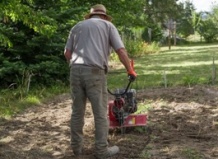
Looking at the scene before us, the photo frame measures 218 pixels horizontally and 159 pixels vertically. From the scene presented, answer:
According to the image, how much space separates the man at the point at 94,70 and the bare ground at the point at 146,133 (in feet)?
0.94

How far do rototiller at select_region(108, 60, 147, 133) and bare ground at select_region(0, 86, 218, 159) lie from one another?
0.16 metres

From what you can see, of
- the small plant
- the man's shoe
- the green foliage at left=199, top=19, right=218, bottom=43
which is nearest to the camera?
the small plant

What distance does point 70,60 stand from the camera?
4.76 meters

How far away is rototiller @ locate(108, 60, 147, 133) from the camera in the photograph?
547 cm

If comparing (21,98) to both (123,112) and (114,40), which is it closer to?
(123,112)

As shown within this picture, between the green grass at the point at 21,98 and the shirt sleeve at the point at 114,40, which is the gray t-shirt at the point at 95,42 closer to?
the shirt sleeve at the point at 114,40

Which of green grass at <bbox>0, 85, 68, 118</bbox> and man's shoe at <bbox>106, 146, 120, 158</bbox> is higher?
green grass at <bbox>0, 85, 68, 118</bbox>

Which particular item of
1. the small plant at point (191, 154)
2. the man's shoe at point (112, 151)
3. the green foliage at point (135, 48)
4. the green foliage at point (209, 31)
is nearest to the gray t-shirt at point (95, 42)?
the man's shoe at point (112, 151)

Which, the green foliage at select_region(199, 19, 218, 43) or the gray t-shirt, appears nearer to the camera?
the gray t-shirt

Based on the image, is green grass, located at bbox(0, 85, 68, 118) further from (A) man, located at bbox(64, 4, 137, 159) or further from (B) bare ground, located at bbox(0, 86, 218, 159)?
(A) man, located at bbox(64, 4, 137, 159)

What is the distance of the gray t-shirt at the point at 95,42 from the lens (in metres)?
4.53

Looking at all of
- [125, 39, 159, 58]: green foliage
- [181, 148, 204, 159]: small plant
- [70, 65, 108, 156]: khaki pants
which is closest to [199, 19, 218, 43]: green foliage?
[125, 39, 159, 58]: green foliage

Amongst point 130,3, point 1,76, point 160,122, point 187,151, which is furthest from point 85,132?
point 130,3

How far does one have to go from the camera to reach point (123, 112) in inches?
215
